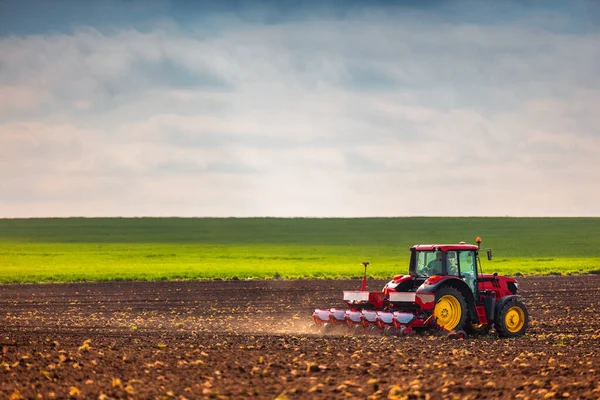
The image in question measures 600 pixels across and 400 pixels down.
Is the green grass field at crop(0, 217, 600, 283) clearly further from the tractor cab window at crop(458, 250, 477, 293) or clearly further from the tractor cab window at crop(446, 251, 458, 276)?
the tractor cab window at crop(446, 251, 458, 276)

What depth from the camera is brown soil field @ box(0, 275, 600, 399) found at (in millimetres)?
15102

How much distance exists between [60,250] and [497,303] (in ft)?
220

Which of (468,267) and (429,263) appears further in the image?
(429,263)

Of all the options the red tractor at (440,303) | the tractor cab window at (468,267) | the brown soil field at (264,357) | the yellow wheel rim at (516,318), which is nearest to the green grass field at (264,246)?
the brown soil field at (264,357)

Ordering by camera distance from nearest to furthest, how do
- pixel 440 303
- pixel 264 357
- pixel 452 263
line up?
pixel 264 357 → pixel 440 303 → pixel 452 263

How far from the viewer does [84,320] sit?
1145 inches

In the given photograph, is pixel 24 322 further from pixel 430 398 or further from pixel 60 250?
pixel 60 250

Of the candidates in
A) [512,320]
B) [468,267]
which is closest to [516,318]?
[512,320]

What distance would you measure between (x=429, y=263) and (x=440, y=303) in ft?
5.23

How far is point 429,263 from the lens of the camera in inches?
974

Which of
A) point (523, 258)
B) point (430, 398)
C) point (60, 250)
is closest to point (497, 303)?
point (430, 398)

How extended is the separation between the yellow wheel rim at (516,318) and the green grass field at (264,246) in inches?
1044

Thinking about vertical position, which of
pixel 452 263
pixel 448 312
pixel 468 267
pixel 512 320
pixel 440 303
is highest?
pixel 452 263

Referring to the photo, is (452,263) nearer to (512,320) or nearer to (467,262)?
(467,262)
